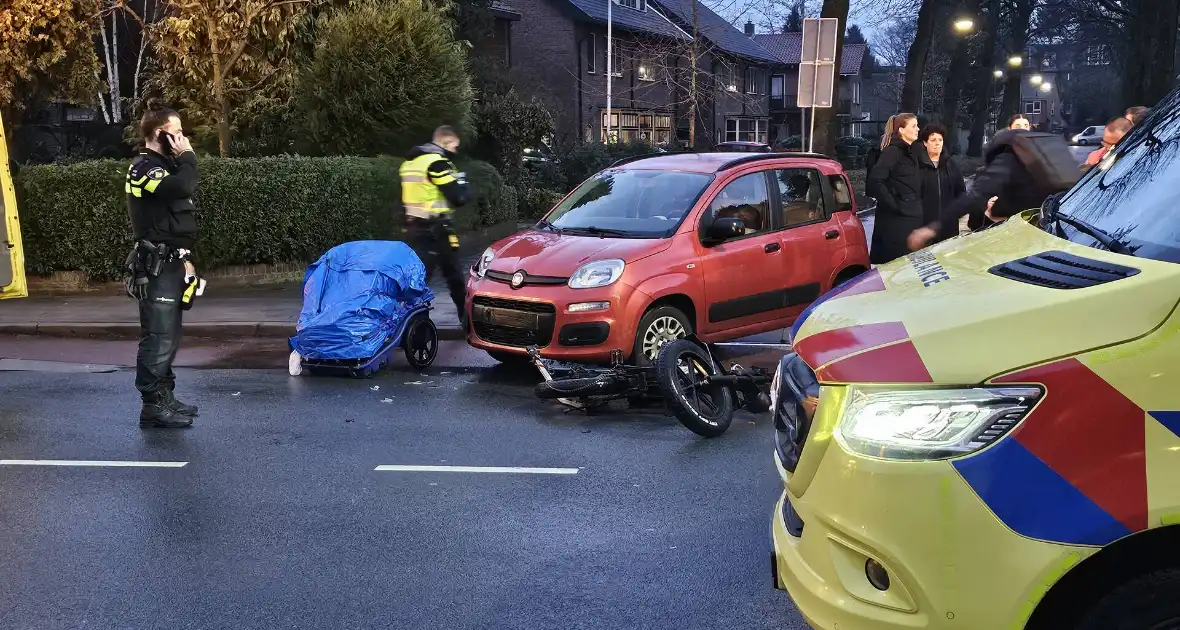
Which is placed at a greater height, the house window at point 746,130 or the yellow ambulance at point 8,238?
the yellow ambulance at point 8,238

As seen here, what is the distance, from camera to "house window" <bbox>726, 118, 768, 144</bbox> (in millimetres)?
58781

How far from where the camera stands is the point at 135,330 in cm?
1158

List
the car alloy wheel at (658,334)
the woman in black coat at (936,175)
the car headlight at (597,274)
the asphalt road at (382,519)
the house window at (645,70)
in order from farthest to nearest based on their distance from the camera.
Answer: the house window at (645,70), the woman in black coat at (936,175), the car alloy wheel at (658,334), the car headlight at (597,274), the asphalt road at (382,519)

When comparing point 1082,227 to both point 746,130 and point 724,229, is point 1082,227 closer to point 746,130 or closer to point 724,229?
point 724,229

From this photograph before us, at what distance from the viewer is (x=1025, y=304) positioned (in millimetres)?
2756

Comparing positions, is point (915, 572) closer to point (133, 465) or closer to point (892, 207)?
point (133, 465)

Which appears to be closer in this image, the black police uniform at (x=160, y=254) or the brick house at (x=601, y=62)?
the black police uniform at (x=160, y=254)

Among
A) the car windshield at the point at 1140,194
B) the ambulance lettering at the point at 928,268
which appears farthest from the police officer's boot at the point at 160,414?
the car windshield at the point at 1140,194

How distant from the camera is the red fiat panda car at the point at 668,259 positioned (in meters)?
8.22

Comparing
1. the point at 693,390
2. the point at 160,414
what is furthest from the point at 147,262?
the point at 693,390

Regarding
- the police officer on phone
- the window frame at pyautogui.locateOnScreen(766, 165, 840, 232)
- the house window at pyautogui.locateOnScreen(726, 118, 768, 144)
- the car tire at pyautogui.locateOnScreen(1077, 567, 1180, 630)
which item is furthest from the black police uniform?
the house window at pyautogui.locateOnScreen(726, 118, 768, 144)

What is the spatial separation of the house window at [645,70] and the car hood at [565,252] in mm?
34130

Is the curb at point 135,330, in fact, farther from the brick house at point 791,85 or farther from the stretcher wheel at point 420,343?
the brick house at point 791,85

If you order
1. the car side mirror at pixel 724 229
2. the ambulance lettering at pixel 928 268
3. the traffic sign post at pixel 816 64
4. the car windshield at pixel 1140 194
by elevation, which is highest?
the traffic sign post at pixel 816 64
